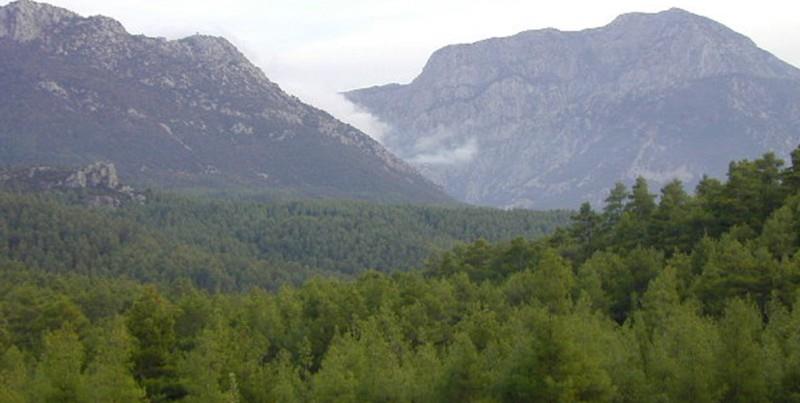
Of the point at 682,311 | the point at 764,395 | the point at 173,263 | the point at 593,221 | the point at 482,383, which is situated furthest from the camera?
the point at 173,263

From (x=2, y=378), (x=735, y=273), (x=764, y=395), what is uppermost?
(x=735, y=273)

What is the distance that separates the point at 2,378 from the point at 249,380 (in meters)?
13.6

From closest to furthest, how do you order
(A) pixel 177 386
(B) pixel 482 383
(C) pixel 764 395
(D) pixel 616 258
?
(C) pixel 764 395
(B) pixel 482 383
(A) pixel 177 386
(D) pixel 616 258

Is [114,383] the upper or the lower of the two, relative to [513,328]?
lower

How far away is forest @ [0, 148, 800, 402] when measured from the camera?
32875mm

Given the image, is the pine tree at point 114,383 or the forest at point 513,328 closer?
the forest at point 513,328

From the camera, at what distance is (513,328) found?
43719 mm

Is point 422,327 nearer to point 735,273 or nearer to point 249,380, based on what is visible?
point 249,380

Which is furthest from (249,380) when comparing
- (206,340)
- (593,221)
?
(593,221)

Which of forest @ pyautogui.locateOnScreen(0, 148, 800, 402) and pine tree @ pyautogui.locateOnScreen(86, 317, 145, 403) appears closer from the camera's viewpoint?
forest @ pyautogui.locateOnScreen(0, 148, 800, 402)

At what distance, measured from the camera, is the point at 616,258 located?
206 feet

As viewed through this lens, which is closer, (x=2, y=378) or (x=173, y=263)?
(x=2, y=378)

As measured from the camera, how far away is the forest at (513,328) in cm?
3288

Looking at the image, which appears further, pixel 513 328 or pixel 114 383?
pixel 513 328
